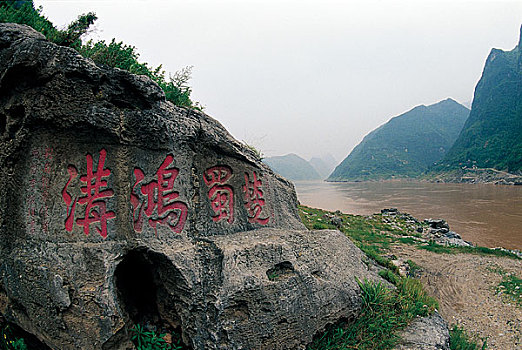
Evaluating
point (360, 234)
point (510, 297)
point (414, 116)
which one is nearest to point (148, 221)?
point (510, 297)

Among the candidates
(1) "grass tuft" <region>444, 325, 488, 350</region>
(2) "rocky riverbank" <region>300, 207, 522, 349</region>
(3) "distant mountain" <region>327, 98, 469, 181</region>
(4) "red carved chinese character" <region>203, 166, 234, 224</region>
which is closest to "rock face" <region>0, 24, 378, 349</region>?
(4) "red carved chinese character" <region>203, 166, 234, 224</region>

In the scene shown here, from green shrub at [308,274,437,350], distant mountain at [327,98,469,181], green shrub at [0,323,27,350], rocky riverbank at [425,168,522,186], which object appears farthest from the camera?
distant mountain at [327,98,469,181]

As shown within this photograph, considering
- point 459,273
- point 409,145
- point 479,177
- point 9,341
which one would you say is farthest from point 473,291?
point 409,145

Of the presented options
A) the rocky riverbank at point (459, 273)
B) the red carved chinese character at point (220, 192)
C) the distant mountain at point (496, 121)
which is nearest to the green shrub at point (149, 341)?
the red carved chinese character at point (220, 192)

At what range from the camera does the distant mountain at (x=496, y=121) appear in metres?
52.9

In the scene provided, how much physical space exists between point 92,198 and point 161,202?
2.71 ft

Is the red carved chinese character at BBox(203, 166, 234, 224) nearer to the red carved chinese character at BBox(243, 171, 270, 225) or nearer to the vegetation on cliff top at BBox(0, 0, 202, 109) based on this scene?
the red carved chinese character at BBox(243, 171, 270, 225)

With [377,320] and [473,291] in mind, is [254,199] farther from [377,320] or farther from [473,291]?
[473,291]

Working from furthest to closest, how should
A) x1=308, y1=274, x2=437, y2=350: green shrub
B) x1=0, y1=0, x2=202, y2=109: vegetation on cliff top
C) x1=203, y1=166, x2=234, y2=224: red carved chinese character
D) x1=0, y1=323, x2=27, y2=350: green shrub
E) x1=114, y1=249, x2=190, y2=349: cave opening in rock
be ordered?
x1=0, y1=0, x2=202, y2=109: vegetation on cliff top < x1=203, y1=166, x2=234, y2=224: red carved chinese character < x1=308, y1=274, x2=437, y2=350: green shrub < x1=114, y1=249, x2=190, y2=349: cave opening in rock < x1=0, y1=323, x2=27, y2=350: green shrub

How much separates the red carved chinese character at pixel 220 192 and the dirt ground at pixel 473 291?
492cm

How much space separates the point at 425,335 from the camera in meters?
4.34

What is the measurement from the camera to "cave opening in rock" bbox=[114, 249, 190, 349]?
3.78m

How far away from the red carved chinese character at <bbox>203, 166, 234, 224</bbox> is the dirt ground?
492 cm

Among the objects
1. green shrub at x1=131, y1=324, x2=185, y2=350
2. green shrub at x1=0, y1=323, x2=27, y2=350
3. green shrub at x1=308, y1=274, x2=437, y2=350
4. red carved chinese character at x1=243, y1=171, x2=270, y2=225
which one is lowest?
green shrub at x1=308, y1=274, x2=437, y2=350
